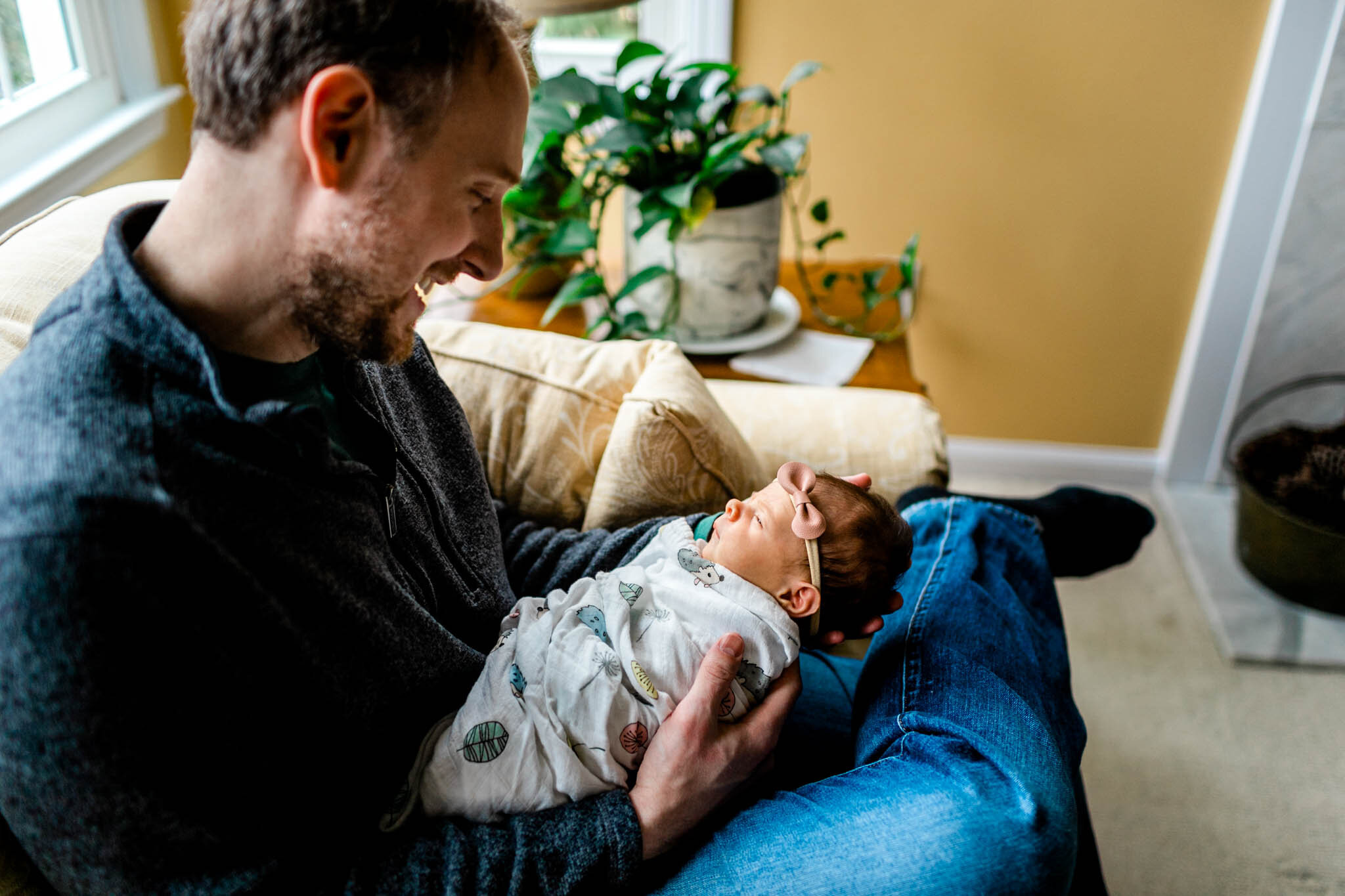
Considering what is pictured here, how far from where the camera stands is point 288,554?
29.2 inches

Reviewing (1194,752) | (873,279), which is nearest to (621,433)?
(873,279)

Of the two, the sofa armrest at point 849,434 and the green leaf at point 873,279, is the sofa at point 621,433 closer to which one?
the sofa armrest at point 849,434

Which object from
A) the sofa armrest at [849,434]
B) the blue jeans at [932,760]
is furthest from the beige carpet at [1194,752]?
the sofa armrest at [849,434]

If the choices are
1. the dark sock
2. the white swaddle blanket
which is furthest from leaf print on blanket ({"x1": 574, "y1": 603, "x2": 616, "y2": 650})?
the dark sock

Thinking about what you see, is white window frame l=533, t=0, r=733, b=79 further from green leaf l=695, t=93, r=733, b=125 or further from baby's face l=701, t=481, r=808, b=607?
baby's face l=701, t=481, r=808, b=607

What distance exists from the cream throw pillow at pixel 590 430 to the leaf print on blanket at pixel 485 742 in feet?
1.32

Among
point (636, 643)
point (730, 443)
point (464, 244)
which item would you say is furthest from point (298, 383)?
Result: point (730, 443)

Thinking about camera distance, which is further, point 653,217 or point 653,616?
point 653,217

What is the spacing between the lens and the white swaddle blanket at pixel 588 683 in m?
0.87

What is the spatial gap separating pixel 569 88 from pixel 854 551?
926mm

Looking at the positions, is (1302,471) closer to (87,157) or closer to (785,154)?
(785,154)

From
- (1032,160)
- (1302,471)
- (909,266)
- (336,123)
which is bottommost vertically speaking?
(1302,471)

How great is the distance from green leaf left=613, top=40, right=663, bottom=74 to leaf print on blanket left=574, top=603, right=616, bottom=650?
100cm

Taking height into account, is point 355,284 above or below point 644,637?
above
